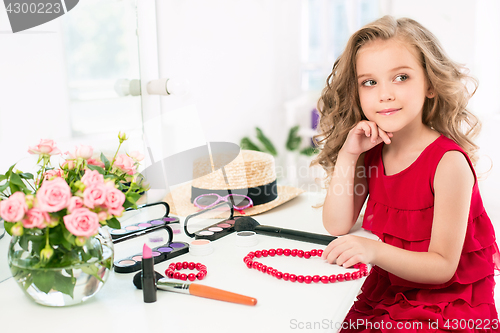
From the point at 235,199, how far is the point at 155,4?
0.62 meters

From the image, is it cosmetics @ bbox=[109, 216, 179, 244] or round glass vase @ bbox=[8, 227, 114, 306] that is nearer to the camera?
round glass vase @ bbox=[8, 227, 114, 306]

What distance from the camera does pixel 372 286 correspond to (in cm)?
103

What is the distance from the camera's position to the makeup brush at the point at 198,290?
24.5 inches

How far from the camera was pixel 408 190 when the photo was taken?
3.21ft

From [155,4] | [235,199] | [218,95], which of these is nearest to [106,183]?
[235,199]

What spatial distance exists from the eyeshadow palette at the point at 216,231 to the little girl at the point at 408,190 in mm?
223

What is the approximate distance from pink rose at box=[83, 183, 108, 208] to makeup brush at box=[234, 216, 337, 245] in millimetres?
450

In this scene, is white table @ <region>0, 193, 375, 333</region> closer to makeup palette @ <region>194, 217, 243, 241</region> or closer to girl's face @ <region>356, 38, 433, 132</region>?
makeup palette @ <region>194, 217, 243, 241</region>

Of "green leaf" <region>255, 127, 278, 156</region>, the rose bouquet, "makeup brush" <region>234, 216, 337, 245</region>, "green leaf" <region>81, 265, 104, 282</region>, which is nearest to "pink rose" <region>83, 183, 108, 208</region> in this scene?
the rose bouquet

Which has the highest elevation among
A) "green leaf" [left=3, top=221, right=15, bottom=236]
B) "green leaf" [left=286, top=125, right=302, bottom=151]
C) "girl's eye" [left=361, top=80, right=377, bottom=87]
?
"girl's eye" [left=361, top=80, right=377, bottom=87]

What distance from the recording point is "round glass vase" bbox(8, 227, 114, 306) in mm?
585

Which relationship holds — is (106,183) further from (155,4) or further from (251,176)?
(155,4)

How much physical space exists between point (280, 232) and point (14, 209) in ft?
1.74

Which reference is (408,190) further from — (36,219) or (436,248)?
(36,219)
